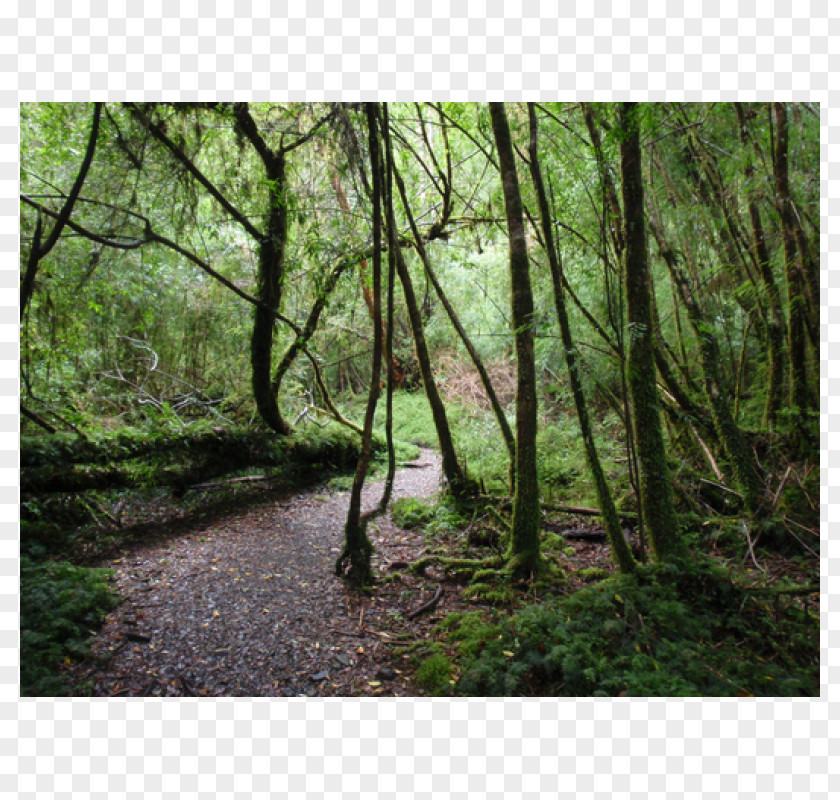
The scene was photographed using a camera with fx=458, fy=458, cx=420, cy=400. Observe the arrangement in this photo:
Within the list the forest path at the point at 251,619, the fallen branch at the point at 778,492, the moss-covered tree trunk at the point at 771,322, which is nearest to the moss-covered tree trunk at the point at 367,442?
the forest path at the point at 251,619

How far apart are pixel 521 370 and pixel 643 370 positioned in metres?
0.78

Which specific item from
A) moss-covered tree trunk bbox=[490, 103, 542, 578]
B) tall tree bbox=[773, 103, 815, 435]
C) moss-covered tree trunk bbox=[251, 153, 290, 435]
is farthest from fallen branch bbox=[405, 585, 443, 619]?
tall tree bbox=[773, 103, 815, 435]

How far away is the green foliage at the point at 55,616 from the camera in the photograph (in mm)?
2119

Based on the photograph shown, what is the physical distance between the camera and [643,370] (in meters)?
2.93

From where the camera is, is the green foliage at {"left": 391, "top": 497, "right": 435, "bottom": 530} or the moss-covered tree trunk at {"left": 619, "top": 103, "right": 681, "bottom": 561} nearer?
the moss-covered tree trunk at {"left": 619, "top": 103, "right": 681, "bottom": 561}

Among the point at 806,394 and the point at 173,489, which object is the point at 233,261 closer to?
the point at 173,489

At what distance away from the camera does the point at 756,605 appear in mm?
2641

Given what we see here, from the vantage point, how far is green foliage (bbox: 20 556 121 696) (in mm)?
2119

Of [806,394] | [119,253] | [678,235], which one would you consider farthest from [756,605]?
[119,253]

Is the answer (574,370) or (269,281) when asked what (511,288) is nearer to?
(574,370)

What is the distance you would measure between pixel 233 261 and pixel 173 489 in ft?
9.90

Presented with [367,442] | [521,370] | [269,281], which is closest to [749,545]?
[521,370]

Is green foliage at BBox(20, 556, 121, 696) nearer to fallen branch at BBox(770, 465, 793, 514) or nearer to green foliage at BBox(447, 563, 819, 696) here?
green foliage at BBox(447, 563, 819, 696)

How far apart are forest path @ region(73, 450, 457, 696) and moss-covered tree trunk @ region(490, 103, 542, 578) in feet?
2.51
